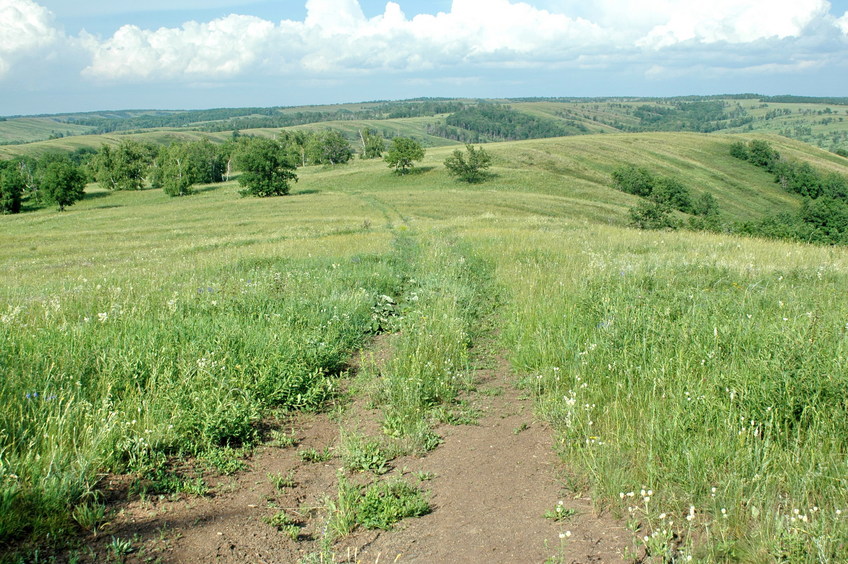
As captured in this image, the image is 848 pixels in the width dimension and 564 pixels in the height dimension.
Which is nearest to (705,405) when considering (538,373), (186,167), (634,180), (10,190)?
(538,373)

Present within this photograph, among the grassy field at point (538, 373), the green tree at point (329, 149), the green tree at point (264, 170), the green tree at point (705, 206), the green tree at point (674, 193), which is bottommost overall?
the green tree at point (705, 206)

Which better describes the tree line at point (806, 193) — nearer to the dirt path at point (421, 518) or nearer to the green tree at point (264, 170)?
the dirt path at point (421, 518)

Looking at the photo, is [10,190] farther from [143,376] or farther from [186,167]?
[143,376]

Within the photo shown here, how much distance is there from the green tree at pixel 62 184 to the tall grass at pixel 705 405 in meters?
72.1

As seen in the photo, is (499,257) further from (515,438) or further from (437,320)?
(515,438)

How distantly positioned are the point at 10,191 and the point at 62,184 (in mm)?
7970

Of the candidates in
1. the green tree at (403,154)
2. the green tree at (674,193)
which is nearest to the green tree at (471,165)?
the green tree at (403,154)

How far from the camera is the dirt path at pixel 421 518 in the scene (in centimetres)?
315

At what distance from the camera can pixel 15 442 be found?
12.3 ft

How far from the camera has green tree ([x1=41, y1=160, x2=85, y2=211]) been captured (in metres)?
63.7

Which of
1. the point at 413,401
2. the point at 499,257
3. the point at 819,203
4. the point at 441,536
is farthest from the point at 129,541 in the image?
the point at 819,203

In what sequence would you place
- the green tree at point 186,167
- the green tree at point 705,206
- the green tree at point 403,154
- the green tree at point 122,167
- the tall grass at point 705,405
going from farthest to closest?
the green tree at point 122,167 → the green tree at point 186,167 → the green tree at point 403,154 → the green tree at point 705,206 → the tall grass at point 705,405

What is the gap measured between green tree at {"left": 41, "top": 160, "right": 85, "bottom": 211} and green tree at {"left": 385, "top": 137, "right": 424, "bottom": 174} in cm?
3792

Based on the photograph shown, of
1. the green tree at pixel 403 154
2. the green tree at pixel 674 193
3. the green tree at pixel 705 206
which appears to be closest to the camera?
the green tree at pixel 674 193
